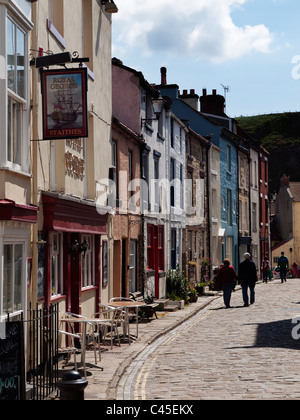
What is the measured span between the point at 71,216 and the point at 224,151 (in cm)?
2733

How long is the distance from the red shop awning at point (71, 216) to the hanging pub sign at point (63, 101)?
1.46 metres

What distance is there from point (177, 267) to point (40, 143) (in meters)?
17.8

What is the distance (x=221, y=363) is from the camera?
1226 cm

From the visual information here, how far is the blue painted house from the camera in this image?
125 feet

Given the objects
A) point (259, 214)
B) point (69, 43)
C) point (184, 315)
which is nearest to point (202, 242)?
point (184, 315)

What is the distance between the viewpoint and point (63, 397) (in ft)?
24.9

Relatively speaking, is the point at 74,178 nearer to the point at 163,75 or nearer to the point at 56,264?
the point at 56,264

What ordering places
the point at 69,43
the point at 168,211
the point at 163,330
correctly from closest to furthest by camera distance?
the point at 69,43 < the point at 163,330 < the point at 168,211

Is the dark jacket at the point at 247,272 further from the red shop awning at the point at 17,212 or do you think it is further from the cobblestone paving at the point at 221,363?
the red shop awning at the point at 17,212

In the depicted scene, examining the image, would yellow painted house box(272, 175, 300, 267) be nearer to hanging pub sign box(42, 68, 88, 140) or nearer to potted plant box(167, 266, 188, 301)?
potted plant box(167, 266, 188, 301)

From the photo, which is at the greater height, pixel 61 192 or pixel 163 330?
pixel 61 192

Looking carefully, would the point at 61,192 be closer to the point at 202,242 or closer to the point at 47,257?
the point at 47,257

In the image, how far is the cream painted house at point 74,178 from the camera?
38.3ft

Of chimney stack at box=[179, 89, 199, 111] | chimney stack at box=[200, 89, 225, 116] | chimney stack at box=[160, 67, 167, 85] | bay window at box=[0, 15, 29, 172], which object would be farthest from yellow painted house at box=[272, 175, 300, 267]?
bay window at box=[0, 15, 29, 172]
